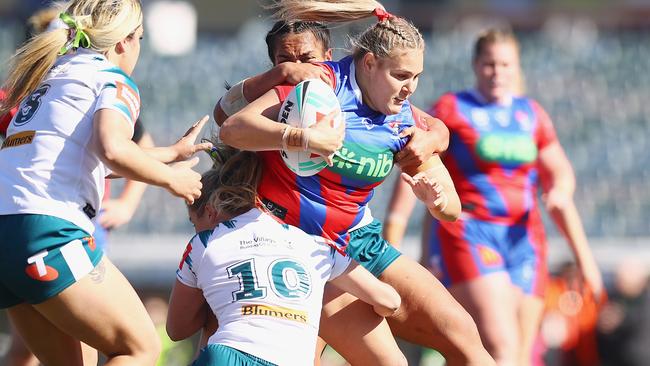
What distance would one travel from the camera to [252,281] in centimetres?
400

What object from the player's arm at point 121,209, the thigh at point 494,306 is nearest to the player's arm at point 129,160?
the player's arm at point 121,209

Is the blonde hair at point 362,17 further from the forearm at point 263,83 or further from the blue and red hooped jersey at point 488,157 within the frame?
the blue and red hooped jersey at point 488,157

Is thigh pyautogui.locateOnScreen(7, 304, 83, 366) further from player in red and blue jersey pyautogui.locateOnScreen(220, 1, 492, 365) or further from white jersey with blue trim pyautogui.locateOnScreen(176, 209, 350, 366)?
player in red and blue jersey pyautogui.locateOnScreen(220, 1, 492, 365)

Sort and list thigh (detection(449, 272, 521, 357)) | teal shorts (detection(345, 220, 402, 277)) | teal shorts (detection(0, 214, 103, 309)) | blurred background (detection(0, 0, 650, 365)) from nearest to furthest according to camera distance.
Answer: teal shorts (detection(0, 214, 103, 309))
teal shorts (detection(345, 220, 402, 277))
thigh (detection(449, 272, 521, 357))
blurred background (detection(0, 0, 650, 365))

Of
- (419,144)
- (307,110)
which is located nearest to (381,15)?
(419,144)

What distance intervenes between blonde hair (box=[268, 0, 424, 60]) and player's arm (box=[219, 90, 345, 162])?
15.3 inches

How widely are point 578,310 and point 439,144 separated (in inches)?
209

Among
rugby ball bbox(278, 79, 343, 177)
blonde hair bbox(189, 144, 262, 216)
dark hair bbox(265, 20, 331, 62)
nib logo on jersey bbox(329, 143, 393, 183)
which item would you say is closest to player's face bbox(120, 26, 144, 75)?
blonde hair bbox(189, 144, 262, 216)

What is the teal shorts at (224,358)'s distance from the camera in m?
3.83

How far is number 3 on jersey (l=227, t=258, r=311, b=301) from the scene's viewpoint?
3.99m

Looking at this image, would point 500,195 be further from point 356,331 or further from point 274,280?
point 274,280

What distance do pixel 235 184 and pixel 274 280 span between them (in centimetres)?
45

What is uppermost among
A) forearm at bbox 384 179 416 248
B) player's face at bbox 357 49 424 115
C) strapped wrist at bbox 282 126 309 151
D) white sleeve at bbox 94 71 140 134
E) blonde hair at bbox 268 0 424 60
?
blonde hair at bbox 268 0 424 60

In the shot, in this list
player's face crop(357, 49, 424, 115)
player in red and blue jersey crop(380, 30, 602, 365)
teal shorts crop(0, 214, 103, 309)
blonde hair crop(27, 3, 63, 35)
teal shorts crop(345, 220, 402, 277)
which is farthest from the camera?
player in red and blue jersey crop(380, 30, 602, 365)
